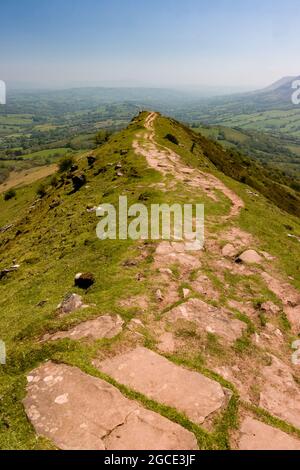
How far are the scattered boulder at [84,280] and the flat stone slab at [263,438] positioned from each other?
11.6 metres

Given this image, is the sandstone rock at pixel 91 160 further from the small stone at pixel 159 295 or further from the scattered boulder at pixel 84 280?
the small stone at pixel 159 295

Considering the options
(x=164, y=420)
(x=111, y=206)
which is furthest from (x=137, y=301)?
(x=111, y=206)

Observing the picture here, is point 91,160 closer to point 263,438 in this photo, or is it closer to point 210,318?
point 210,318

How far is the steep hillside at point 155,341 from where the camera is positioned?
10.7 metres

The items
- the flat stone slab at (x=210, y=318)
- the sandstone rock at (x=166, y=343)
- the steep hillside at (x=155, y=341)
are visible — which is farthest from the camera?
the flat stone slab at (x=210, y=318)

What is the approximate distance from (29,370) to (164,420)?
5434 mm

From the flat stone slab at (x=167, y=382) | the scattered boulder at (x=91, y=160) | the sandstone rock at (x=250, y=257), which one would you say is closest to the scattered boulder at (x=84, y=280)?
the flat stone slab at (x=167, y=382)

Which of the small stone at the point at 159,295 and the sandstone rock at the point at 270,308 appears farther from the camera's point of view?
the sandstone rock at the point at 270,308

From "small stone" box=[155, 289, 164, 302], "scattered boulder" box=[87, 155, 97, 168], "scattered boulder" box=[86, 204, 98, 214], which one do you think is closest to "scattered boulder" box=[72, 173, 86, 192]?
"scattered boulder" box=[87, 155, 97, 168]

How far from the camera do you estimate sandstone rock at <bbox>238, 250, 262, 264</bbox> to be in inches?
911

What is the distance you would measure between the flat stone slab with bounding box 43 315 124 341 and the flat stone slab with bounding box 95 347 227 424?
1.52 m

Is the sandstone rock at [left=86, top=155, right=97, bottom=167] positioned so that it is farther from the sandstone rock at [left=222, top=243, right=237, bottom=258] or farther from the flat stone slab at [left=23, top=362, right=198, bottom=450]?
the flat stone slab at [left=23, top=362, right=198, bottom=450]

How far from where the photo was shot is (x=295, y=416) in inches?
495

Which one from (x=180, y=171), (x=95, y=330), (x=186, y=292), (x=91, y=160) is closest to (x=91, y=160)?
(x=91, y=160)
